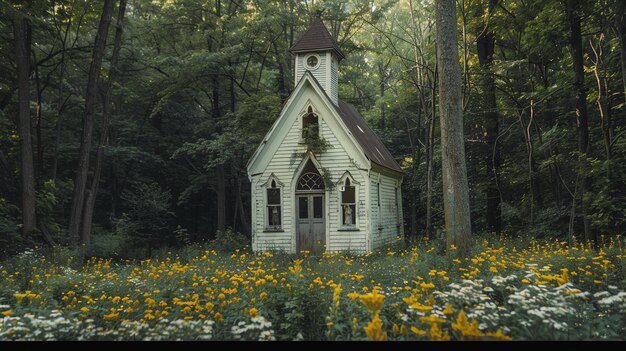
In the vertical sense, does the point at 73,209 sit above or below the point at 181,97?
below

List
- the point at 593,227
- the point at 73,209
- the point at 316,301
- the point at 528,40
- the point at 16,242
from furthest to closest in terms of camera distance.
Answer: the point at 73,209
the point at 528,40
the point at 16,242
the point at 593,227
the point at 316,301

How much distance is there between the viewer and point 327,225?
16438mm

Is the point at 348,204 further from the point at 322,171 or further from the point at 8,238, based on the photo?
the point at 8,238

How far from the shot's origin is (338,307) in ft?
16.3

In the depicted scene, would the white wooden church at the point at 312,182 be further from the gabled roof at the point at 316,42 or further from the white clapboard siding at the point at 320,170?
the gabled roof at the point at 316,42

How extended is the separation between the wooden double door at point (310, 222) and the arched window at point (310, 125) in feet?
7.32

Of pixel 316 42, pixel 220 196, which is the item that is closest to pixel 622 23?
pixel 316 42

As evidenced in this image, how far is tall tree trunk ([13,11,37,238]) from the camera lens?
1428 centimetres

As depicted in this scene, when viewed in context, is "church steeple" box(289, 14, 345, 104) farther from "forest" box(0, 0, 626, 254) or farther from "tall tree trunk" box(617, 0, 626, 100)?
"tall tree trunk" box(617, 0, 626, 100)

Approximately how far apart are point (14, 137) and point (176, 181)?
11949mm
